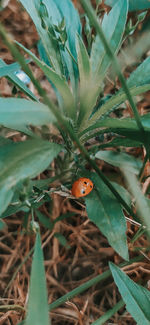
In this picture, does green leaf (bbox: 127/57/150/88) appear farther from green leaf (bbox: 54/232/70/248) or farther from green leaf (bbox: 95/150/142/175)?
green leaf (bbox: 54/232/70/248)

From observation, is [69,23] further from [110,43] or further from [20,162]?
[20,162]

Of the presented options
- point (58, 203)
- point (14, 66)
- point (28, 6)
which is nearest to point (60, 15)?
point (28, 6)

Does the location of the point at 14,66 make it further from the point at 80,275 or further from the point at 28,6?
the point at 80,275

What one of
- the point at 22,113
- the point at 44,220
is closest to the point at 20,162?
the point at 22,113

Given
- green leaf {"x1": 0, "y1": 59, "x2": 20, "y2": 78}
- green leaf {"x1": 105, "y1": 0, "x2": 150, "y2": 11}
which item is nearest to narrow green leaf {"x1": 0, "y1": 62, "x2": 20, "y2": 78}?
green leaf {"x1": 0, "y1": 59, "x2": 20, "y2": 78}

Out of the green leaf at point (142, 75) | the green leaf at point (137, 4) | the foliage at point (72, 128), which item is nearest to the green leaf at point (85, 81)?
the foliage at point (72, 128)

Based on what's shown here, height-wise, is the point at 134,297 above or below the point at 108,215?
below
